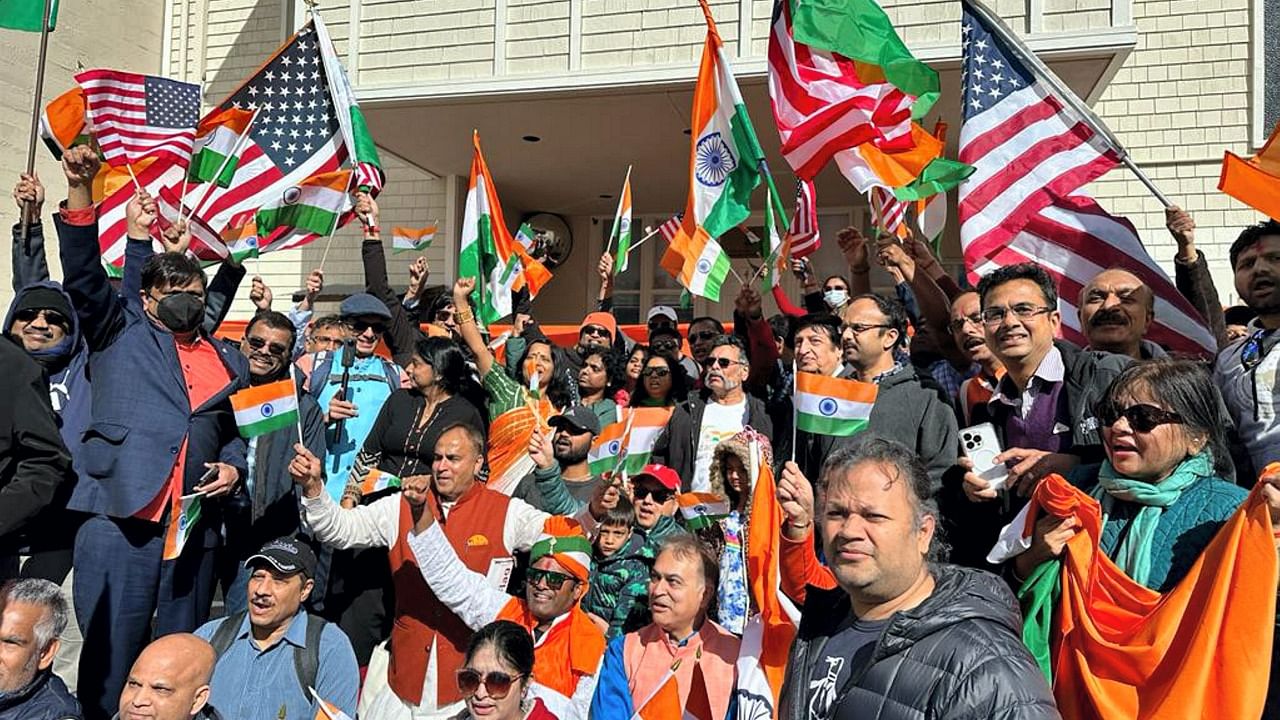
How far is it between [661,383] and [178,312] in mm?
2845

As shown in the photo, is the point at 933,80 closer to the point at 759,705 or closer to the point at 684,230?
the point at 684,230

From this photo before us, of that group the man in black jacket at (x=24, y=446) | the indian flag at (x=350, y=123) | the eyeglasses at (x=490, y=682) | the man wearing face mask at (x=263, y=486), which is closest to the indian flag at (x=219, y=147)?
the indian flag at (x=350, y=123)

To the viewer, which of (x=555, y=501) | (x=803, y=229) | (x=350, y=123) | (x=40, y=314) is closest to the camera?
(x=40, y=314)

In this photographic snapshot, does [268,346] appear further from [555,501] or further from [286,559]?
[555,501]

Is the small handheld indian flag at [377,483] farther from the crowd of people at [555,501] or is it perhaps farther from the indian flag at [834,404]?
the indian flag at [834,404]

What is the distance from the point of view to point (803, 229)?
6746 mm

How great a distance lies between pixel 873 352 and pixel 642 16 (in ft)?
25.3

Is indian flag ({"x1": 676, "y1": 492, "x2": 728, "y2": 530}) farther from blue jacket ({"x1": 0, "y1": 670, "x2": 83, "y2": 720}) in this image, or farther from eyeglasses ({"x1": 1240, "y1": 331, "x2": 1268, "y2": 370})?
blue jacket ({"x1": 0, "y1": 670, "x2": 83, "y2": 720})

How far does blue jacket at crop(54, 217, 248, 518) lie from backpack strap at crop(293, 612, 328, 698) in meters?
0.94

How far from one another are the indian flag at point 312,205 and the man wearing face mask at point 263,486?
1.52 meters

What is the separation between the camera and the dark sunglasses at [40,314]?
4.61 m

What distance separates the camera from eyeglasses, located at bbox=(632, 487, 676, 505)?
503 centimetres

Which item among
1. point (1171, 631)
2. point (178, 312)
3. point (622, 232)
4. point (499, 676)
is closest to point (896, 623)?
point (1171, 631)

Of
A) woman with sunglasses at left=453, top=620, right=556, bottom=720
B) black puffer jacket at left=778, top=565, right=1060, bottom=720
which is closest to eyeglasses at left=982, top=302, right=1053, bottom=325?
black puffer jacket at left=778, top=565, right=1060, bottom=720
